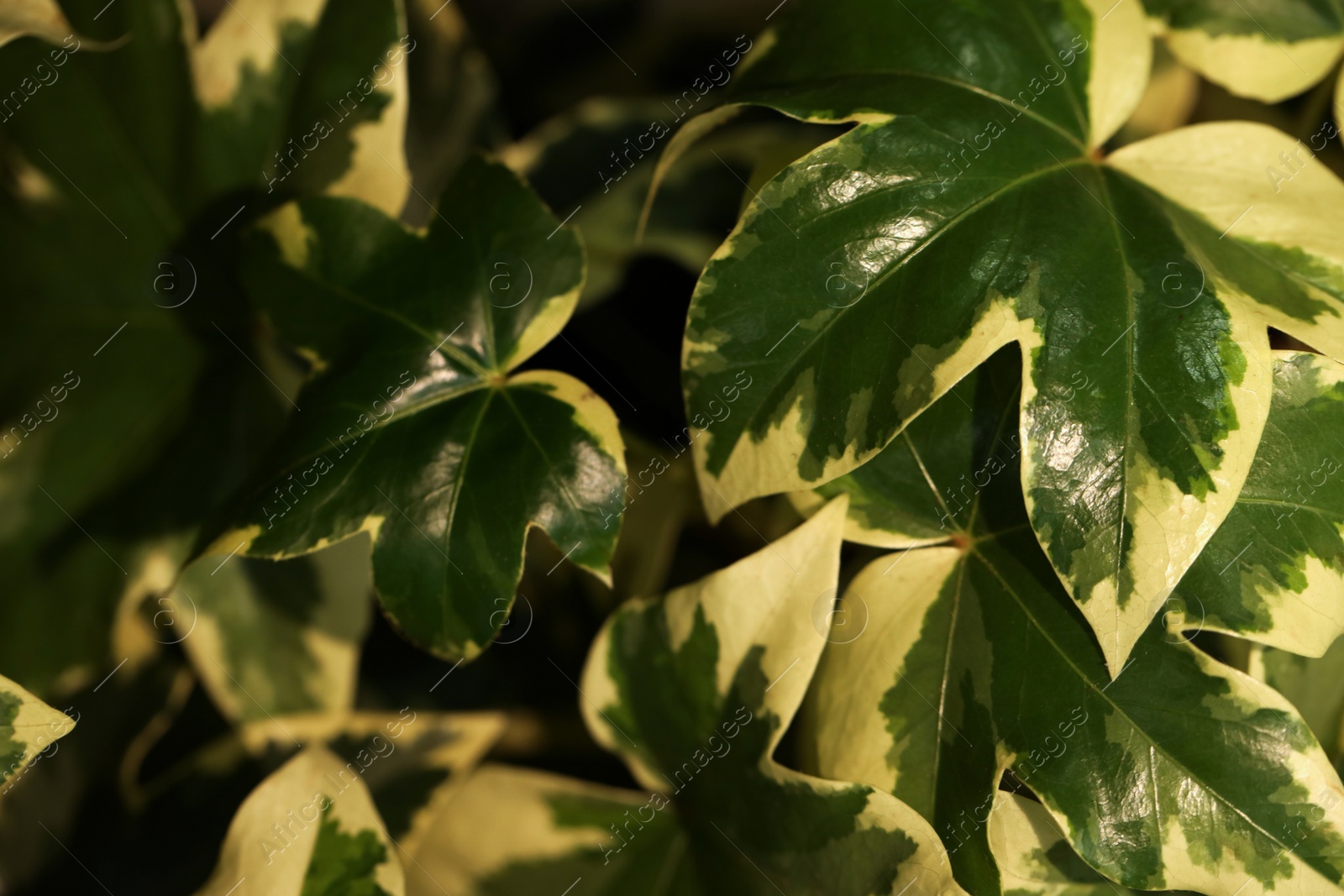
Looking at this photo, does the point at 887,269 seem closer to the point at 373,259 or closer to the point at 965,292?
the point at 965,292

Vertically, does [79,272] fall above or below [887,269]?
above

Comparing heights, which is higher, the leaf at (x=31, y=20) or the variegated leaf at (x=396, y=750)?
the leaf at (x=31, y=20)

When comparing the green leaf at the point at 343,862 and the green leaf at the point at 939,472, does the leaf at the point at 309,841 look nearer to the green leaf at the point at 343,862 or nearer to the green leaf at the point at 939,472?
the green leaf at the point at 343,862

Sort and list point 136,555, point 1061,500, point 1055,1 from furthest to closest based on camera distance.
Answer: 1. point 136,555
2. point 1055,1
3. point 1061,500

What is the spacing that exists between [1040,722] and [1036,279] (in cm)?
23

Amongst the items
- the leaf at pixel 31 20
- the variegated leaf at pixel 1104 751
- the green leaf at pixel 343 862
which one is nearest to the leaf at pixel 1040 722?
the variegated leaf at pixel 1104 751

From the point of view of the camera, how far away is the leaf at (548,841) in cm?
59

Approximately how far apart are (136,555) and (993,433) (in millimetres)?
633

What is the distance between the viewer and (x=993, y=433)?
1.62ft

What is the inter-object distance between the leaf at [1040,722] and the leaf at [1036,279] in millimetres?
57

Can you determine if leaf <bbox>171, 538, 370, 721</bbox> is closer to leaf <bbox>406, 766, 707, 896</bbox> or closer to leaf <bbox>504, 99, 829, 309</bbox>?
leaf <bbox>406, 766, 707, 896</bbox>

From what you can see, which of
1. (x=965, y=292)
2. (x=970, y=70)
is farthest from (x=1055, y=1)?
(x=965, y=292)

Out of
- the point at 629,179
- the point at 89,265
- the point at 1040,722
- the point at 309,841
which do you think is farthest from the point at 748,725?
the point at 89,265

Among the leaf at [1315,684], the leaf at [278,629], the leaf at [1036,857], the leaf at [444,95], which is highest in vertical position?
the leaf at [444,95]
